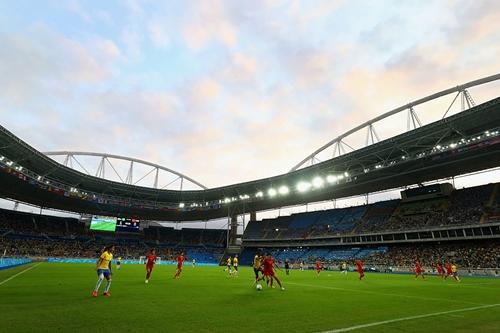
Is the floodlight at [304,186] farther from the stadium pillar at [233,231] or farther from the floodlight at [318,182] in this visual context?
the stadium pillar at [233,231]

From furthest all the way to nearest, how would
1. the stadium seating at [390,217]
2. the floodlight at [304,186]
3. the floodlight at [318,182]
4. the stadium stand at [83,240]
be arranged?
the stadium stand at [83,240]
the floodlight at [304,186]
the floodlight at [318,182]
the stadium seating at [390,217]

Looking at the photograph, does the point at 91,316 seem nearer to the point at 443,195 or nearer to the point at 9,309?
the point at 9,309

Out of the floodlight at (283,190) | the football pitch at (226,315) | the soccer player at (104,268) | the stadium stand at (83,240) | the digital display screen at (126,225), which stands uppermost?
the floodlight at (283,190)

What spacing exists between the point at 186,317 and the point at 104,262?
210 inches

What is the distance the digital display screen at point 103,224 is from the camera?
67250mm

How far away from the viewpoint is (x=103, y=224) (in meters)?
67.9

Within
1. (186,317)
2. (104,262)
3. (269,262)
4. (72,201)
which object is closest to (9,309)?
(104,262)

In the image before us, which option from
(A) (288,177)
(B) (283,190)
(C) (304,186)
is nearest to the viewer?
(A) (288,177)

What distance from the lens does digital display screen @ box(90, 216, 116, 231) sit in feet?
221

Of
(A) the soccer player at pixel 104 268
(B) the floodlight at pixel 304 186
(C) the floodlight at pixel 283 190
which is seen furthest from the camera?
(C) the floodlight at pixel 283 190

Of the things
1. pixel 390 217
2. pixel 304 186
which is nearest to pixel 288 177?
pixel 304 186

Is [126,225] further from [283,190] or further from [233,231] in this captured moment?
[283,190]

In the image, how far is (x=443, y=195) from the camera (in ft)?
176

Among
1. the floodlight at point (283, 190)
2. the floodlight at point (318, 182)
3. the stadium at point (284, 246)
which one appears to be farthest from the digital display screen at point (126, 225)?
the floodlight at point (318, 182)
